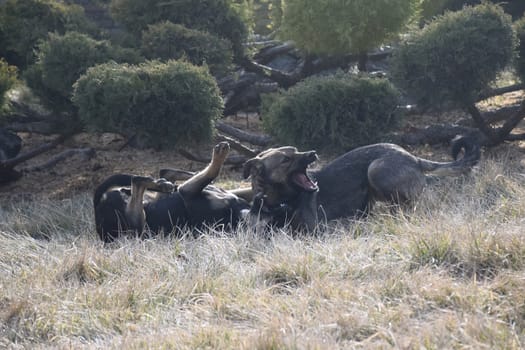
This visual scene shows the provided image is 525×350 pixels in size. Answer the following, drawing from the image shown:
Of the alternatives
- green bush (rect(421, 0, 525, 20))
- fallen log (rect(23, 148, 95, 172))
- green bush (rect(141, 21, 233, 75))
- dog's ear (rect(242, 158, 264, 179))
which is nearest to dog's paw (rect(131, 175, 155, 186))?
dog's ear (rect(242, 158, 264, 179))

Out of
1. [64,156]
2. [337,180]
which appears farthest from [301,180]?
[64,156]

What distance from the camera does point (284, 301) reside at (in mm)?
5340

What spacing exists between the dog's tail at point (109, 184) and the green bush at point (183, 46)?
137 inches

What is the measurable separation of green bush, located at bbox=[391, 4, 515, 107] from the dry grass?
2969 mm

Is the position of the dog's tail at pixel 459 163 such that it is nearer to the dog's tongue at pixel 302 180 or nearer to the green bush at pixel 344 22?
the dog's tongue at pixel 302 180

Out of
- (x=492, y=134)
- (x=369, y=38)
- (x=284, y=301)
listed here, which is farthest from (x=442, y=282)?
(x=369, y=38)

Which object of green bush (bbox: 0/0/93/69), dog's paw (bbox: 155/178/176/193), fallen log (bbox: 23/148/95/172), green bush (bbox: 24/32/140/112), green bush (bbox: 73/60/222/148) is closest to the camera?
dog's paw (bbox: 155/178/176/193)

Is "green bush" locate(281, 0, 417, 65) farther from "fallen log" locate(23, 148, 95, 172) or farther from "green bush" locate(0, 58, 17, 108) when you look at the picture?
"green bush" locate(0, 58, 17, 108)

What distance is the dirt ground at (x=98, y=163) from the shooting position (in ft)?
34.7

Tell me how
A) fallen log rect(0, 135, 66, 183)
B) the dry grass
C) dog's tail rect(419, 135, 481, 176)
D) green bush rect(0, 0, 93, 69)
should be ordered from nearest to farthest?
the dry grass → dog's tail rect(419, 135, 481, 176) → fallen log rect(0, 135, 66, 183) → green bush rect(0, 0, 93, 69)

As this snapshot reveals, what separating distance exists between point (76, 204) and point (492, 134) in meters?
5.47

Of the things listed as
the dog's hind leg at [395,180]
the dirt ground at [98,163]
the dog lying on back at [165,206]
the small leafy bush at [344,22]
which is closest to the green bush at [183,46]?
the small leafy bush at [344,22]

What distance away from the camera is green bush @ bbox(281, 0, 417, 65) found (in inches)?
449

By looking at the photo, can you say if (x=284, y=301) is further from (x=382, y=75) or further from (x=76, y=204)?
(x=382, y=75)
